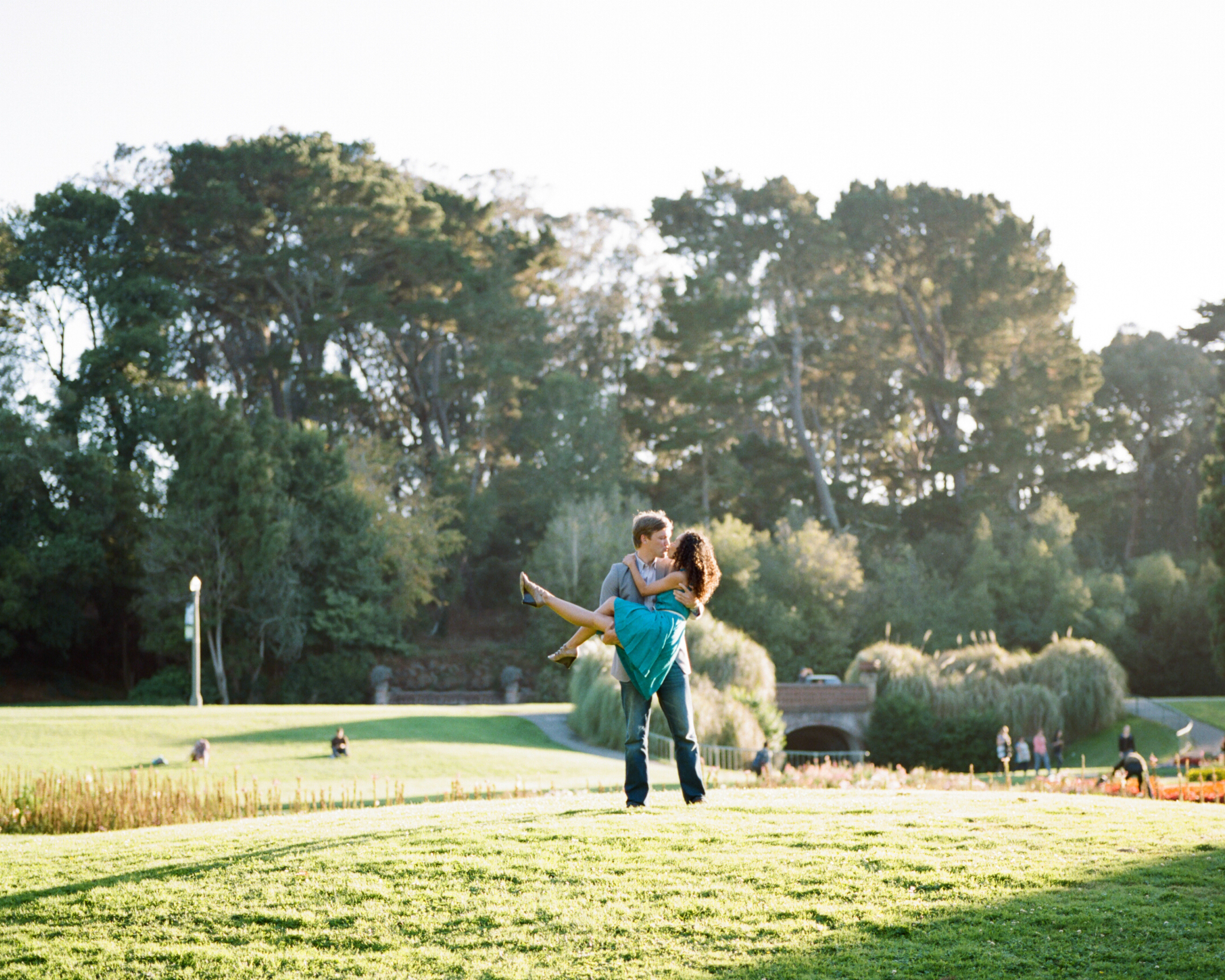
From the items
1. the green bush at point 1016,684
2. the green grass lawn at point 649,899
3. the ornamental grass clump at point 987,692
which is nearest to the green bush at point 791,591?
the ornamental grass clump at point 987,692

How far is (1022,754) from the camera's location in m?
30.7

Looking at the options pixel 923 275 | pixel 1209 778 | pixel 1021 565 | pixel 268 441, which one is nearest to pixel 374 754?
Result: pixel 1209 778

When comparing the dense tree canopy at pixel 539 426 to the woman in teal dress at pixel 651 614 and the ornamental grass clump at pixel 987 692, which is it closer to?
the ornamental grass clump at pixel 987 692

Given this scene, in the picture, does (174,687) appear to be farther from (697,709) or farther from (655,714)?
(697,709)

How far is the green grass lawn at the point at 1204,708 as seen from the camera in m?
34.9

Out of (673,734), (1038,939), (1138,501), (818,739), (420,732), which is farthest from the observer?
(1138,501)

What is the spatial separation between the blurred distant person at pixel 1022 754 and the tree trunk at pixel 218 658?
24449 mm

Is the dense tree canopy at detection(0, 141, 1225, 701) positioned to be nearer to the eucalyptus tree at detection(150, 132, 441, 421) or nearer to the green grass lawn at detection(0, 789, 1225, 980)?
the eucalyptus tree at detection(150, 132, 441, 421)

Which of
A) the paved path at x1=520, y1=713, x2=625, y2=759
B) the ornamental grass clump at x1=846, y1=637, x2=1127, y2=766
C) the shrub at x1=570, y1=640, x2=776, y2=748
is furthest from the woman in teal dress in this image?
the ornamental grass clump at x1=846, y1=637, x2=1127, y2=766

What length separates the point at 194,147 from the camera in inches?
1746

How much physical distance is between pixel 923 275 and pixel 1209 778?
137ft

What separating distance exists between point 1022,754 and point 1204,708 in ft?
32.2

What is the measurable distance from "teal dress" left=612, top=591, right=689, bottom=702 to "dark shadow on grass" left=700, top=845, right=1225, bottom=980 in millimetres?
2011

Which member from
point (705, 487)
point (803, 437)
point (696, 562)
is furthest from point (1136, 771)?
point (803, 437)
